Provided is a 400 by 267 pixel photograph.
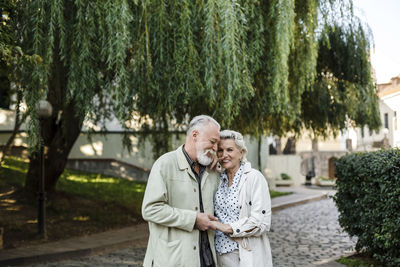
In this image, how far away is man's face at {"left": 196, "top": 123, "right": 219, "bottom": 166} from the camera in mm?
3143

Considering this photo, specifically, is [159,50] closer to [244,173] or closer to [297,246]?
[244,173]

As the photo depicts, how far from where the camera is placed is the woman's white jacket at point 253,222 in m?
3.15

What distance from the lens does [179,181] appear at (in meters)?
3.17

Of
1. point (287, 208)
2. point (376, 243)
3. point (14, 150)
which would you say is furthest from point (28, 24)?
point (14, 150)

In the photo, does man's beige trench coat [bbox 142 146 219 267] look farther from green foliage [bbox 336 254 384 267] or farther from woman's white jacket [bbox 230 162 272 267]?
green foliage [bbox 336 254 384 267]

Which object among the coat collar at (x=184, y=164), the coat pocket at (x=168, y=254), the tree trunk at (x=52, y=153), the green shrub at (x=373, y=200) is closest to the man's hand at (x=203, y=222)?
the coat pocket at (x=168, y=254)

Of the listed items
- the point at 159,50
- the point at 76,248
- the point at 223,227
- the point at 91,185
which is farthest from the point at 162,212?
the point at 91,185

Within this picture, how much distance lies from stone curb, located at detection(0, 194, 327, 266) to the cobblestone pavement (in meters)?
0.26

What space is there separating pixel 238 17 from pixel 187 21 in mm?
748

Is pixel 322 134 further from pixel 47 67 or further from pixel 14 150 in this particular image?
pixel 14 150

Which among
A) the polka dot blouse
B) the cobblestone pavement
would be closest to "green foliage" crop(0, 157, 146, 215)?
the cobblestone pavement

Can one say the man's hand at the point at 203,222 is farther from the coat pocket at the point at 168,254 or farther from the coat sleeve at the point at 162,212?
the coat pocket at the point at 168,254

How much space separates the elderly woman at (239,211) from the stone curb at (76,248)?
15.3 ft

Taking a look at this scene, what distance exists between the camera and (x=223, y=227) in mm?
3117
